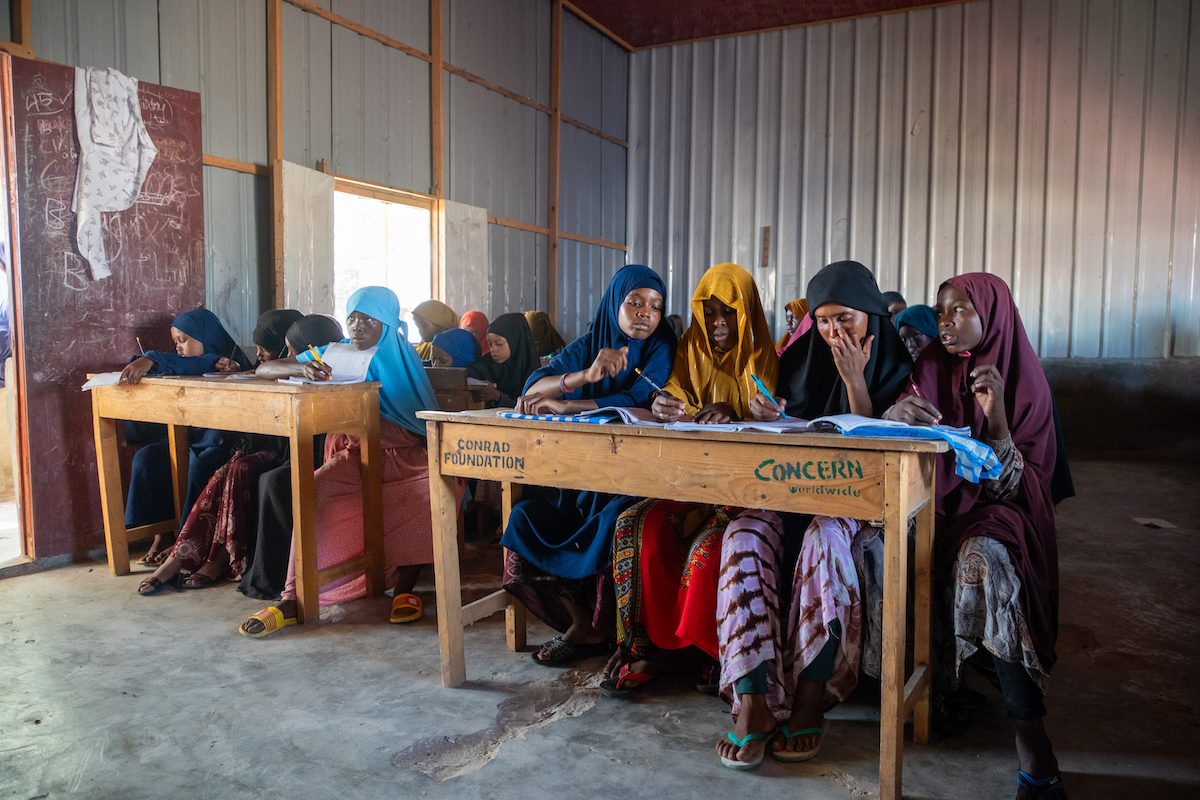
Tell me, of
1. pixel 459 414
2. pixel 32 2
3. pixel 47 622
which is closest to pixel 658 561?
pixel 459 414

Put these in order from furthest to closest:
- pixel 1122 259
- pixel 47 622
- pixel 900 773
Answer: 1. pixel 1122 259
2. pixel 47 622
3. pixel 900 773

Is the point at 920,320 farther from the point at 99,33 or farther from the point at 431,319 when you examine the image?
the point at 99,33

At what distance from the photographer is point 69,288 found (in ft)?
11.6

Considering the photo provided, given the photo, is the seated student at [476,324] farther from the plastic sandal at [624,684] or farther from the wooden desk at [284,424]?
the plastic sandal at [624,684]

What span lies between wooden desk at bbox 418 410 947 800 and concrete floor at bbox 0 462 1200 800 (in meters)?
0.18

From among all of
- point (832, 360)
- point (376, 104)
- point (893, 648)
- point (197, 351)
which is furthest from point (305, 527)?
point (376, 104)

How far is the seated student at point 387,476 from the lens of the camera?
300cm

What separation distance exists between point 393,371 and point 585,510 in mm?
1173

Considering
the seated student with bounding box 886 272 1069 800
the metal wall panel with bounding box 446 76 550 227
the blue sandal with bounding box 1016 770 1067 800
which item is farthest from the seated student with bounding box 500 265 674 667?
the metal wall panel with bounding box 446 76 550 227

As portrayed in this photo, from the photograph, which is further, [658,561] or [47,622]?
[47,622]

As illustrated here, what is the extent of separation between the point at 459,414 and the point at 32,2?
317 cm

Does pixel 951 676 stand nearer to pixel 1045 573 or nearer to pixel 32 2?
pixel 1045 573

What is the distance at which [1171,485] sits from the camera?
19.3ft

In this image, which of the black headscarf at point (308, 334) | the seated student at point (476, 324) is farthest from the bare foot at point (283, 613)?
the seated student at point (476, 324)
